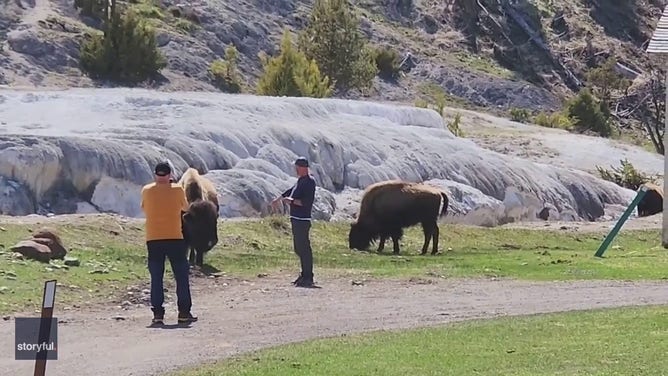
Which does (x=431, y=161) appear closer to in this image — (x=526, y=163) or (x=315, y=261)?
(x=526, y=163)

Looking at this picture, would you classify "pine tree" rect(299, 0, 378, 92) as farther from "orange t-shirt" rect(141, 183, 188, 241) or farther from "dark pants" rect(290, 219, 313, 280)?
"orange t-shirt" rect(141, 183, 188, 241)

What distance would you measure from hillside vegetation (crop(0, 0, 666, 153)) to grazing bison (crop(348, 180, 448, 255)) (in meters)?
29.2

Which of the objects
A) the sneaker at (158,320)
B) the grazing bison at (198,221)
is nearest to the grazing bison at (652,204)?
the grazing bison at (198,221)

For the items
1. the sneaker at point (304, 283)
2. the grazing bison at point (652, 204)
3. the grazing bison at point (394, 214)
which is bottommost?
the grazing bison at point (652, 204)

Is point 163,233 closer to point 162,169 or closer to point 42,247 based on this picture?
point 162,169

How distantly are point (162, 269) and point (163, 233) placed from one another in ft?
1.50

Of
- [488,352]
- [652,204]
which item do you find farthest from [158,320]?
[652,204]

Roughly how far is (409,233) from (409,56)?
57.5 m

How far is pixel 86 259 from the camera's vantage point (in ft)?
69.2

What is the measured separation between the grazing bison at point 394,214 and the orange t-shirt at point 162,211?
43.4 ft

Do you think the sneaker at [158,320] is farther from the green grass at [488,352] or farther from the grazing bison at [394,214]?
the grazing bison at [394,214]

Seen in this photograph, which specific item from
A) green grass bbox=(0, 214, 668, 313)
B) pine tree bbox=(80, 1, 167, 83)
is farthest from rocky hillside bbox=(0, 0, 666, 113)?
green grass bbox=(0, 214, 668, 313)

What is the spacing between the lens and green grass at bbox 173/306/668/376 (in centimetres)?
1227

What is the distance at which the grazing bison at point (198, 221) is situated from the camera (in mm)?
21547
